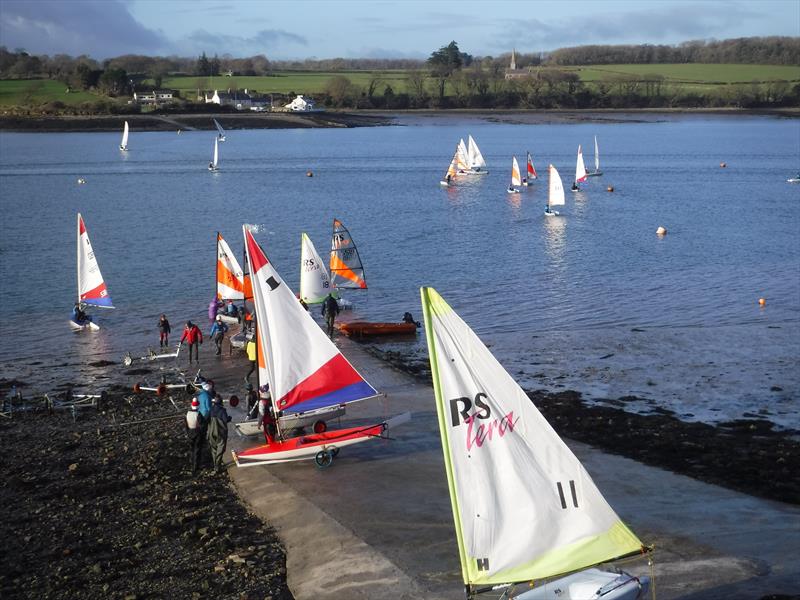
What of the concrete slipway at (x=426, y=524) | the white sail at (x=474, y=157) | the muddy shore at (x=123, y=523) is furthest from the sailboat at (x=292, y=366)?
the white sail at (x=474, y=157)

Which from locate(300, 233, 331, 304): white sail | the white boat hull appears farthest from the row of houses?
the white boat hull

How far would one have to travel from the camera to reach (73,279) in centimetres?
4153

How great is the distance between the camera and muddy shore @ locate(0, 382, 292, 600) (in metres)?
13.9

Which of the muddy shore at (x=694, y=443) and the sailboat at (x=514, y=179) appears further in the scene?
the sailboat at (x=514, y=179)

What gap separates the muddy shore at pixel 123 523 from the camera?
45.7 feet

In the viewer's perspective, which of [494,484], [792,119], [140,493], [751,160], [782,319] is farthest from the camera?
[792,119]

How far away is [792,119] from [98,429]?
610ft

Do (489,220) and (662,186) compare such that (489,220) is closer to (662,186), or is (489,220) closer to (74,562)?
(662,186)

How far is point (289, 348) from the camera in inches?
713

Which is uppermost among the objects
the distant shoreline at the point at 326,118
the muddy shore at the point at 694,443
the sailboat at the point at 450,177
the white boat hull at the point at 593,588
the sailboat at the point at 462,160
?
the distant shoreline at the point at 326,118

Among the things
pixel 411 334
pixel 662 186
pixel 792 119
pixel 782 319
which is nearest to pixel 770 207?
pixel 662 186

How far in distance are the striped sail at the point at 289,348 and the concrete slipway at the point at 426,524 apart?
1.28m

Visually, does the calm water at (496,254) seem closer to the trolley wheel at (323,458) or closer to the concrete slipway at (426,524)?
the concrete slipway at (426,524)

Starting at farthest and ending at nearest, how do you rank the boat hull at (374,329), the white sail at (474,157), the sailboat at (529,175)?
the white sail at (474,157) → the sailboat at (529,175) → the boat hull at (374,329)
